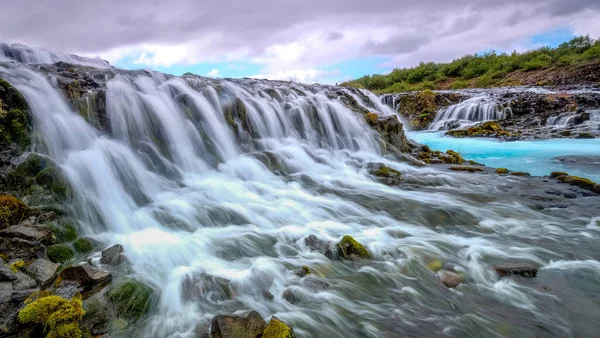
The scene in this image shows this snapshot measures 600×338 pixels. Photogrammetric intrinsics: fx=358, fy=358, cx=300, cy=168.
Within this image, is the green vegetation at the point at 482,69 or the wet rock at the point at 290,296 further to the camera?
the green vegetation at the point at 482,69

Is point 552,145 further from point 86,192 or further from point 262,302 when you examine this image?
point 86,192

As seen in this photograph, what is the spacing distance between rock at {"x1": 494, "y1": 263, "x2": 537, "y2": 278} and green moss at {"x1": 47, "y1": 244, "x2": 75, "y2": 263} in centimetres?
588

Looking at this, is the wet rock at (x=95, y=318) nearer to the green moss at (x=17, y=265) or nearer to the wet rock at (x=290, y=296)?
the green moss at (x=17, y=265)

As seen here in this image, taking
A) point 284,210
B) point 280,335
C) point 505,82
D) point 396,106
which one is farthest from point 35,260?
point 505,82

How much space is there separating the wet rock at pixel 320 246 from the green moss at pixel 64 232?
353cm

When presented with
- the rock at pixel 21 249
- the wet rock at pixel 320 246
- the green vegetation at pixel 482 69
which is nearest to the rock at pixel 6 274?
the rock at pixel 21 249

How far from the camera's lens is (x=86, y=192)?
255 inches

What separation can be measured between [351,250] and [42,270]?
4.00 m

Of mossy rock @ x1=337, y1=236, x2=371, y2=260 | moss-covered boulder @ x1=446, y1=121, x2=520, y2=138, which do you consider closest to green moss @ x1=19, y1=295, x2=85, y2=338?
mossy rock @ x1=337, y1=236, x2=371, y2=260

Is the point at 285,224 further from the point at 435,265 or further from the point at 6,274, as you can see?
the point at 6,274

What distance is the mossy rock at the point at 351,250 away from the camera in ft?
17.8

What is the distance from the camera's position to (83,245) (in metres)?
5.19

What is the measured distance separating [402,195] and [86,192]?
6649 millimetres

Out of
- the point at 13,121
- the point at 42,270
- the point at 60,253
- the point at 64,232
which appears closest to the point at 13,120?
the point at 13,121
